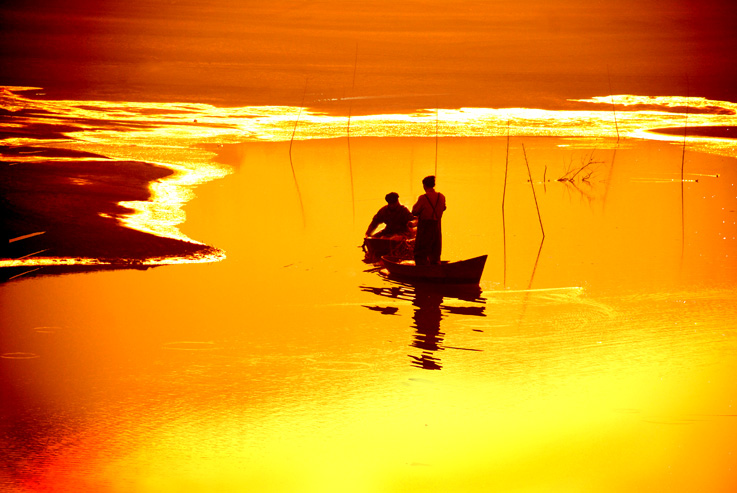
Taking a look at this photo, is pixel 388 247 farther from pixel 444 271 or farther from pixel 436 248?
pixel 444 271

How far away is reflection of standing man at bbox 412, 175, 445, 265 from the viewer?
12117 millimetres

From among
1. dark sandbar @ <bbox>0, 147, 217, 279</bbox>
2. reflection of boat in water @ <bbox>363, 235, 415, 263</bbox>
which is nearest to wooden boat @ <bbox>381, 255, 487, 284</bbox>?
reflection of boat in water @ <bbox>363, 235, 415, 263</bbox>

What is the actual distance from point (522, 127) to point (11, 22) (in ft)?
87.0

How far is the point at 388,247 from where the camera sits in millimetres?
13586

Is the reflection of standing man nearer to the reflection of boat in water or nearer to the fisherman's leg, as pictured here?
the fisherman's leg

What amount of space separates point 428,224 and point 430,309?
50.4 inches

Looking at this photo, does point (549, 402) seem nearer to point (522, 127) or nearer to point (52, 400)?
point (52, 400)

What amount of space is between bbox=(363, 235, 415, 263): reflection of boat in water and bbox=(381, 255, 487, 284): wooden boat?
2.47 feet

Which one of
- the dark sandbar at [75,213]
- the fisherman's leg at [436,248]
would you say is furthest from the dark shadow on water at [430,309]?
the dark sandbar at [75,213]

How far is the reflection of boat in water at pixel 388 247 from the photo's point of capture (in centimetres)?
1345

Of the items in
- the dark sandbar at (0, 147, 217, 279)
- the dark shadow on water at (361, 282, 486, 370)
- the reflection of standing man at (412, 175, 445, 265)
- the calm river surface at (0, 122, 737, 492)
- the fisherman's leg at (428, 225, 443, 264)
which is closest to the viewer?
the calm river surface at (0, 122, 737, 492)

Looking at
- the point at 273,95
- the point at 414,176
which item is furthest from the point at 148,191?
the point at 273,95

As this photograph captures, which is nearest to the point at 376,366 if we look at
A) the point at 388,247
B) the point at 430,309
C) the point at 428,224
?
the point at 430,309

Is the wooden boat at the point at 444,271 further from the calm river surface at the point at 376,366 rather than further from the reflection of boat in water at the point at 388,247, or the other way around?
the reflection of boat in water at the point at 388,247
